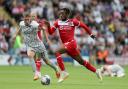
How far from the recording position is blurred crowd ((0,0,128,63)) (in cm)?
4012

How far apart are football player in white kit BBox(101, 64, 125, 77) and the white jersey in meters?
5.48

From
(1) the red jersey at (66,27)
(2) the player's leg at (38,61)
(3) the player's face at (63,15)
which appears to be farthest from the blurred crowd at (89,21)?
(3) the player's face at (63,15)

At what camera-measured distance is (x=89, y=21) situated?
43031mm

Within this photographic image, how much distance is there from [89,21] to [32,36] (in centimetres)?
2041

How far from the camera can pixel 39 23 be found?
76.1 ft

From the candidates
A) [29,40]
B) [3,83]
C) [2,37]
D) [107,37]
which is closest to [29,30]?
[29,40]

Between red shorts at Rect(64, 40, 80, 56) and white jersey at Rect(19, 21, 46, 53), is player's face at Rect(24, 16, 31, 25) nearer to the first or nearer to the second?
white jersey at Rect(19, 21, 46, 53)

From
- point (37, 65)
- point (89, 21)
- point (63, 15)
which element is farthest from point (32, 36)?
point (89, 21)

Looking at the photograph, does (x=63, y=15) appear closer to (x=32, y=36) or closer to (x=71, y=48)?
(x=71, y=48)

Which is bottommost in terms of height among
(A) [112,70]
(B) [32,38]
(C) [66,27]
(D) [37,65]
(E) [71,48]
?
(A) [112,70]

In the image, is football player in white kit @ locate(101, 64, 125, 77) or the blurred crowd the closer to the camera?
football player in white kit @ locate(101, 64, 125, 77)

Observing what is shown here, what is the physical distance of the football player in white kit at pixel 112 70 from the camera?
27.7 meters

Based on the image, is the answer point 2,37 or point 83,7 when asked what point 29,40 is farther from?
point 83,7

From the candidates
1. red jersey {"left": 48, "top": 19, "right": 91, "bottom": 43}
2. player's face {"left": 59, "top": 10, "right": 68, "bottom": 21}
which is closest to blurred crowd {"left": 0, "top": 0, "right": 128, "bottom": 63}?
red jersey {"left": 48, "top": 19, "right": 91, "bottom": 43}
